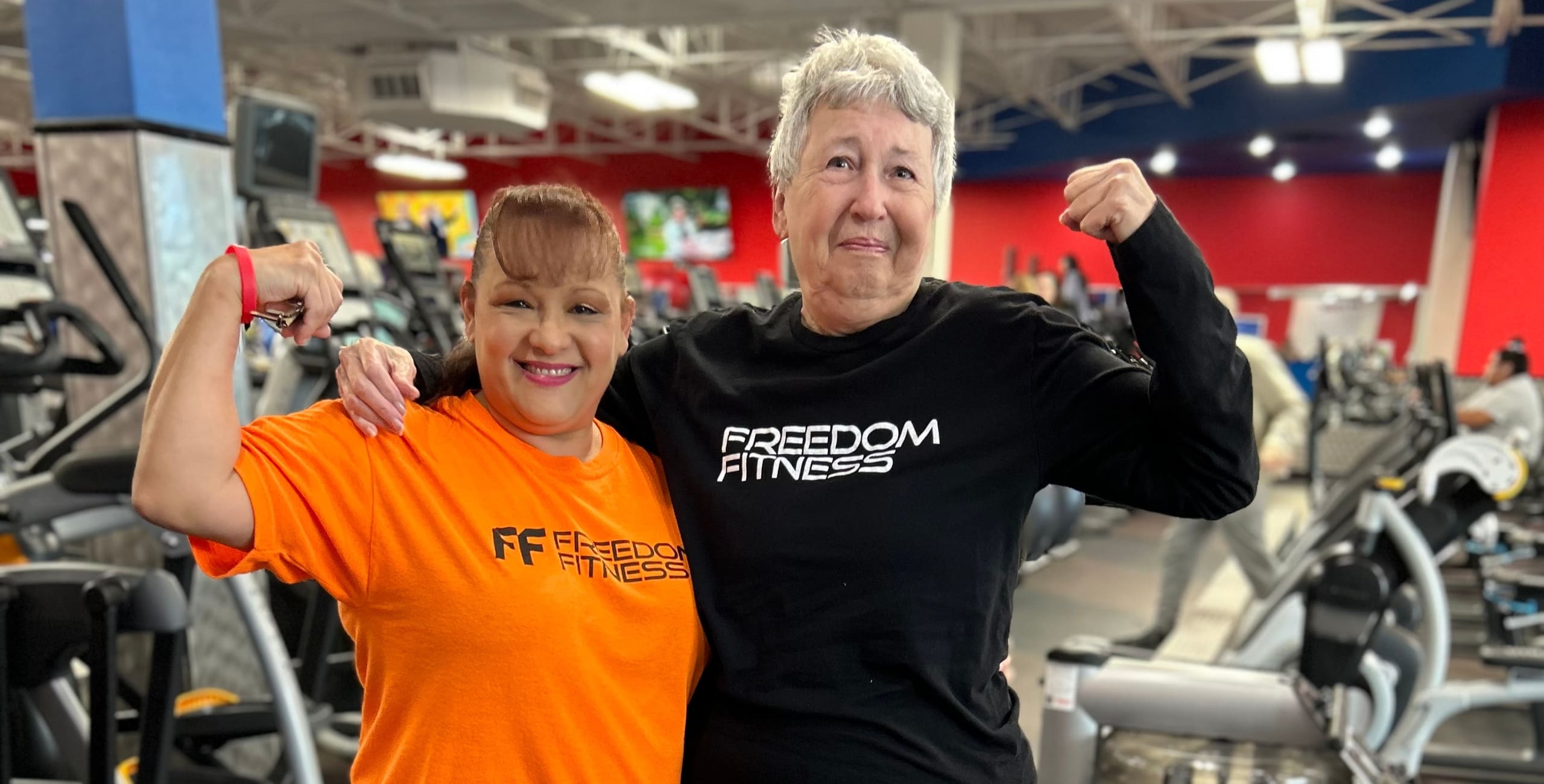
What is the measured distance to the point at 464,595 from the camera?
1080 millimetres

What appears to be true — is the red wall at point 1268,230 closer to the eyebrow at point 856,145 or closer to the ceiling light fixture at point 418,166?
the ceiling light fixture at point 418,166

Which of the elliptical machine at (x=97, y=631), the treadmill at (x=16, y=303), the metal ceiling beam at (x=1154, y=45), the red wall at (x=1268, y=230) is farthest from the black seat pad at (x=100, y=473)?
the red wall at (x=1268, y=230)

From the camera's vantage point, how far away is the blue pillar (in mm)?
2861

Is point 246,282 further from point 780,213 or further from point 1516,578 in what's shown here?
point 1516,578

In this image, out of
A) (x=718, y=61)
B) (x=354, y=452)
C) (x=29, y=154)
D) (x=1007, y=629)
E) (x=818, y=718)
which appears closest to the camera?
(x=354, y=452)

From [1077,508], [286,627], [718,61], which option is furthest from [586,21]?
[1077,508]

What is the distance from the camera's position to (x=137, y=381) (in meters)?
2.47

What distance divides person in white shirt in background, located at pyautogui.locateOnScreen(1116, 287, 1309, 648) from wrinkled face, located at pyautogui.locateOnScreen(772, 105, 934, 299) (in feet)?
10.4

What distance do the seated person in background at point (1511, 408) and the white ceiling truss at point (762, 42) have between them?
138 inches

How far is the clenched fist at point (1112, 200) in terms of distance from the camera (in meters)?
1.07

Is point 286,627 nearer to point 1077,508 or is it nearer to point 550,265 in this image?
point 1077,508

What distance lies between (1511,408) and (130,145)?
6666mm

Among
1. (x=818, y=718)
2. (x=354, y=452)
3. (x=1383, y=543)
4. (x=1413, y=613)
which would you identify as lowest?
(x=1413, y=613)

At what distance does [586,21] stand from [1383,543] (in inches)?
267
